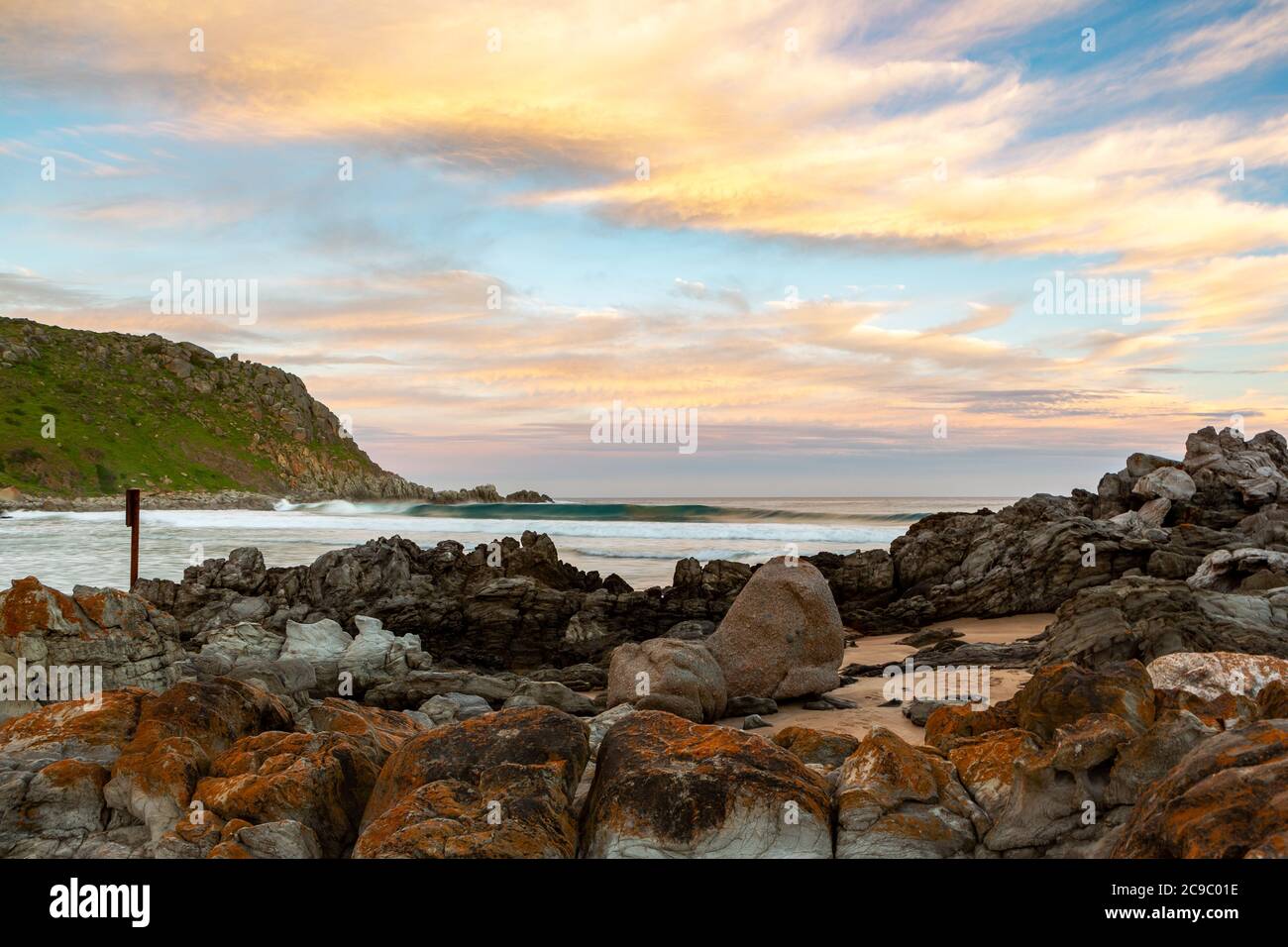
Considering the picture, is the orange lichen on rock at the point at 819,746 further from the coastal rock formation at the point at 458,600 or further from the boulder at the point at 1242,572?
the boulder at the point at 1242,572

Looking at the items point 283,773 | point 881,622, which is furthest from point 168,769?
point 881,622

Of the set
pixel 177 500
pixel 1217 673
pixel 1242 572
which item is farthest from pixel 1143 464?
pixel 177 500

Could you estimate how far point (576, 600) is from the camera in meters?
16.6

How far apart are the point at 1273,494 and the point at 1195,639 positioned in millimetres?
15855

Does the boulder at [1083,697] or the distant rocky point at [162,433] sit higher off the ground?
the distant rocky point at [162,433]

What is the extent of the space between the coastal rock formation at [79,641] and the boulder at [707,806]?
6.55 m

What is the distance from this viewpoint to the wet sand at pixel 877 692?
9.40m

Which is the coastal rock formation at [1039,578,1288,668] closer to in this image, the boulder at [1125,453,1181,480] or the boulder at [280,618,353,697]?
the boulder at [280,618,353,697]

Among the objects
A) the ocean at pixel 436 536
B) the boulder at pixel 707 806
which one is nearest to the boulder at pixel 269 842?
the boulder at pixel 707 806

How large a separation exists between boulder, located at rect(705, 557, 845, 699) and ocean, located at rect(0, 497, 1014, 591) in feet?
47.0

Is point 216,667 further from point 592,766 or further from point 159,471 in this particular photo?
point 159,471

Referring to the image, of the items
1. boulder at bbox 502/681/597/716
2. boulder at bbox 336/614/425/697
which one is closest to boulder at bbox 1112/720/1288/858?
boulder at bbox 502/681/597/716

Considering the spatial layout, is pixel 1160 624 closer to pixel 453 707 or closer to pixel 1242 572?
pixel 1242 572

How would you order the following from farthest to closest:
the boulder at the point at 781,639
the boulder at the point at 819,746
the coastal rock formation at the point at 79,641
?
the boulder at the point at 781,639
the coastal rock formation at the point at 79,641
the boulder at the point at 819,746
